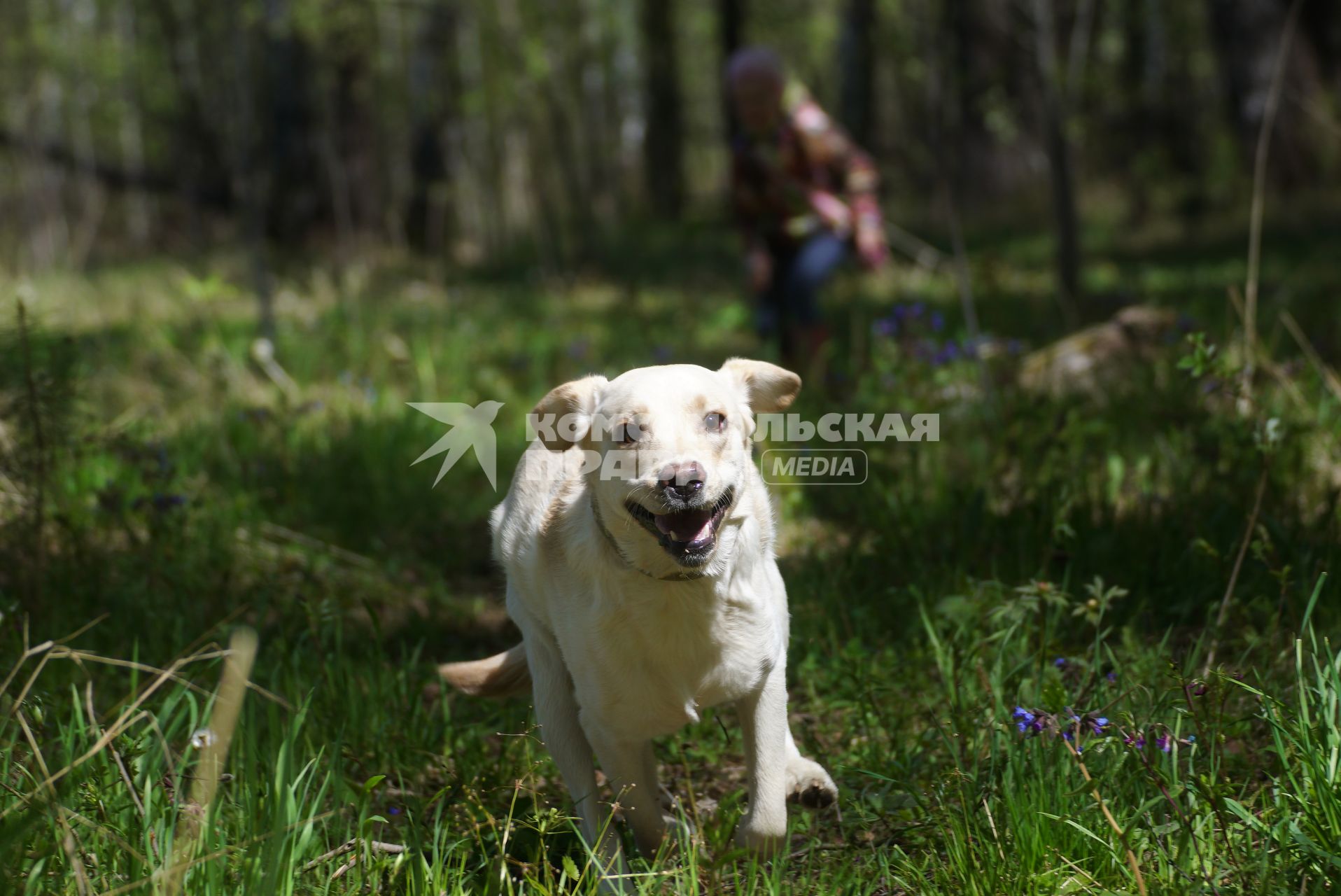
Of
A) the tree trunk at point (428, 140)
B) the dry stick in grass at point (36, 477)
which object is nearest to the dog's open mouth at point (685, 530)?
the dry stick in grass at point (36, 477)

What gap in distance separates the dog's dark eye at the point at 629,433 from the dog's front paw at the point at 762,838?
2.87 ft

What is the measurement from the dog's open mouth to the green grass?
0.55 meters

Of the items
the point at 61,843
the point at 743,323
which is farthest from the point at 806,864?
the point at 743,323

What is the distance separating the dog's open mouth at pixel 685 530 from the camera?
226 centimetres

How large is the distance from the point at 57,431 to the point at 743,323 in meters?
5.01

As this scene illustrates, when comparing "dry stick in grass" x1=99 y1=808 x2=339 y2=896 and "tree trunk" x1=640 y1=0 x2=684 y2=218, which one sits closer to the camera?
"dry stick in grass" x1=99 y1=808 x2=339 y2=896

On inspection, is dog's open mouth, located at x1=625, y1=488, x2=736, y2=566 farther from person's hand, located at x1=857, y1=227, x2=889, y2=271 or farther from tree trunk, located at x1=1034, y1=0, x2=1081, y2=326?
tree trunk, located at x1=1034, y1=0, x2=1081, y2=326

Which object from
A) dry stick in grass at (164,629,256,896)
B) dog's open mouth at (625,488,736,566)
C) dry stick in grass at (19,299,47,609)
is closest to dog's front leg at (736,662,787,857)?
dog's open mouth at (625,488,736,566)

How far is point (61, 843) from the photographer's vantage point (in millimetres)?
2088

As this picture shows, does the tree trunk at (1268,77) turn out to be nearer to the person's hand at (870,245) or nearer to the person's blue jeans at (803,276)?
the person's hand at (870,245)

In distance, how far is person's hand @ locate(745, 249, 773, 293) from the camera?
6.67m

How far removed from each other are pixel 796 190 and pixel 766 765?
15.2ft

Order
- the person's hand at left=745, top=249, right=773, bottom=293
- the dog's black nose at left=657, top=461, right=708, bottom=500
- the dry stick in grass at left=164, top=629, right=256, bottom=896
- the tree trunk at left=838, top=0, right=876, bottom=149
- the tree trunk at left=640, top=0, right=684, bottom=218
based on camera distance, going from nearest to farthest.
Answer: the dry stick in grass at left=164, top=629, right=256, bottom=896
the dog's black nose at left=657, top=461, right=708, bottom=500
the person's hand at left=745, top=249, right=773, bottom=293
the tree trunk at left=838, top=0, right=876, bottom=149
the tree trunk at left=640, top=0, right=684, bottom=218

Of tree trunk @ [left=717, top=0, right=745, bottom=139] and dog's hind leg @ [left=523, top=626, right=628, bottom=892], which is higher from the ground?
tree trunk @ [left=717, top=0, right=745, bottom=139]
